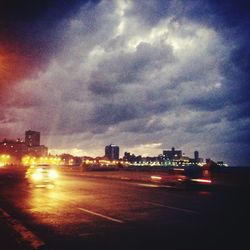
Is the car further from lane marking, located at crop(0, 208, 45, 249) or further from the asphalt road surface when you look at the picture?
lane marking, located at crop(0, 208, 45, 249)

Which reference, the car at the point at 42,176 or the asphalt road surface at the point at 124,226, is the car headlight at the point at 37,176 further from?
the asphalt road surface at the point at 124,226

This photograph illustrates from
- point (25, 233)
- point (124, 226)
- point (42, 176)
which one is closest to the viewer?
point (25, 233)

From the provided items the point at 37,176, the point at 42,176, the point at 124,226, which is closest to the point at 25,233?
the point at 124,226

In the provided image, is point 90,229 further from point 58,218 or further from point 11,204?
point 11,204

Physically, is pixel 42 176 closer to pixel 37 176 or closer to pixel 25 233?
pixel 37 176

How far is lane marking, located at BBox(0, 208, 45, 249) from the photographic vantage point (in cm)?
682

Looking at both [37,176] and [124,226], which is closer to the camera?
[124,226]

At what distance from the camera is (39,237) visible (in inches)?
297

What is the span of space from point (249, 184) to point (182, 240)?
726 inches

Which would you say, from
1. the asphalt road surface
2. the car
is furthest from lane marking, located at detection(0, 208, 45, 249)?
the car

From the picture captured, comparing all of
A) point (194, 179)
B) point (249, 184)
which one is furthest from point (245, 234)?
point (249, 184)

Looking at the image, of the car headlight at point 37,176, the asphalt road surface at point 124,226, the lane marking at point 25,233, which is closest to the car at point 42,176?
the car headlight at point 37,176

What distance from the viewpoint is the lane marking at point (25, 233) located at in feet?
22.4

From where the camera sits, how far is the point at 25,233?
311 inches
